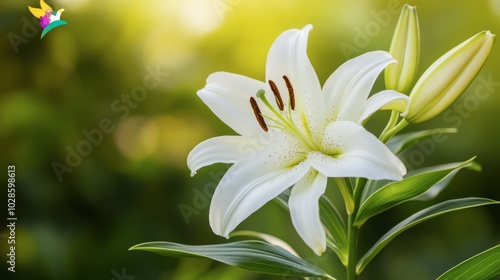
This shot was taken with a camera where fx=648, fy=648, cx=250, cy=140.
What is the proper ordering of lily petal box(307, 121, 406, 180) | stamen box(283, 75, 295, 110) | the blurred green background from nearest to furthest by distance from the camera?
lily petal box(307, 121, 406, 180) → stamen box(283, 75, 295, 110) → the blurred green background

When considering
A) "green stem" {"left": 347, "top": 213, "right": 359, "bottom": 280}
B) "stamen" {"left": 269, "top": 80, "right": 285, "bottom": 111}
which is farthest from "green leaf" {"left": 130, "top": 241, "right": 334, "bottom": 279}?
"stamen" {"left": 269, "top": 80, "right": 285, "bottom": 111}

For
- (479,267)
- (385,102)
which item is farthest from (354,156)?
(479,267)

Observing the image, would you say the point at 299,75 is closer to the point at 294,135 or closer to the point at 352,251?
the point at 294,135

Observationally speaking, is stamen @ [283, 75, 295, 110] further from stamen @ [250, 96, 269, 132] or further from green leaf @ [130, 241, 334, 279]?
green leaf @ [130, 241, 334, 279]

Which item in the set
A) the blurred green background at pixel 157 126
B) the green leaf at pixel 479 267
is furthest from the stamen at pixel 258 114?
the blurred green background at pixel 157 126

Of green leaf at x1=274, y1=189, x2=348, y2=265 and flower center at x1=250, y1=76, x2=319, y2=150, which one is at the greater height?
flower center at x1=250, y1=76, x2=319, y2=150

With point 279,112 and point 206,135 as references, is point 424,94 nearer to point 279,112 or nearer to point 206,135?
point 279,112

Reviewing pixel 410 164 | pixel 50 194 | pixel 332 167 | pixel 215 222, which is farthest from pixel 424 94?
pixel 50 194
